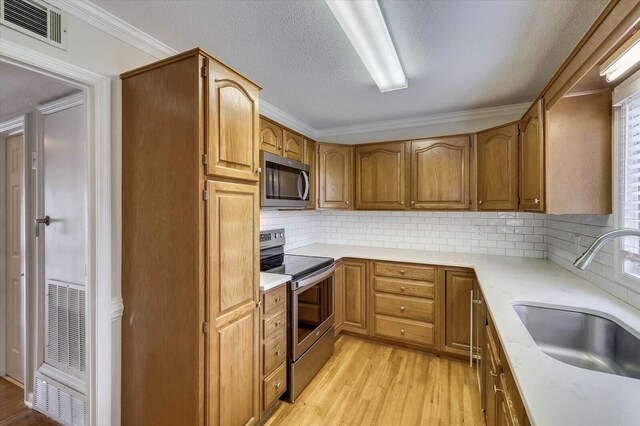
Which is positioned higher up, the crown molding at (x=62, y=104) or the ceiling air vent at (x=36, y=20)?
the ceiling air vent at (x=36, y=20)

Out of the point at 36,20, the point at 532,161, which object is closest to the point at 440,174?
the point at 532,161

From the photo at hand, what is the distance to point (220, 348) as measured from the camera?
4.74 ft

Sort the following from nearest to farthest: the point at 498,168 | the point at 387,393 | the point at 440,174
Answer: the point at 387,393 < the point at 498,168 < the point at 440,174

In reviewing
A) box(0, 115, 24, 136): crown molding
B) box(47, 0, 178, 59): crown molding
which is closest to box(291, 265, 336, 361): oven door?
box(47, 0, 178, 59): crown molding

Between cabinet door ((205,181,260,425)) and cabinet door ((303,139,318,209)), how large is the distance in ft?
4.63

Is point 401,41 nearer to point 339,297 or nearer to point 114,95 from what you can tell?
point 114,95

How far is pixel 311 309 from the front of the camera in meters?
2.40

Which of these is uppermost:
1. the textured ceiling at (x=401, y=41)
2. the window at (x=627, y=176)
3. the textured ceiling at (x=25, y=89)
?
the textured ceiling at (x=401, y=41)

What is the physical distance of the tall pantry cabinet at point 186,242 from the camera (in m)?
1.34

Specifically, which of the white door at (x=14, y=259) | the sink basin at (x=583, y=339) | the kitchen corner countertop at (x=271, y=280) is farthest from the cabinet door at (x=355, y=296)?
the white door at (x=14, y=259)

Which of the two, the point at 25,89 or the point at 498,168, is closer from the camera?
the point at 25,89

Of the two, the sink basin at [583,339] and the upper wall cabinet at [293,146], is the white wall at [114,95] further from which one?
the sink basin at [583,339]

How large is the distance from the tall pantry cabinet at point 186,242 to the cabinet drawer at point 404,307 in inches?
64.1

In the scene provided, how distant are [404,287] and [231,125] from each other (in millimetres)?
2188
